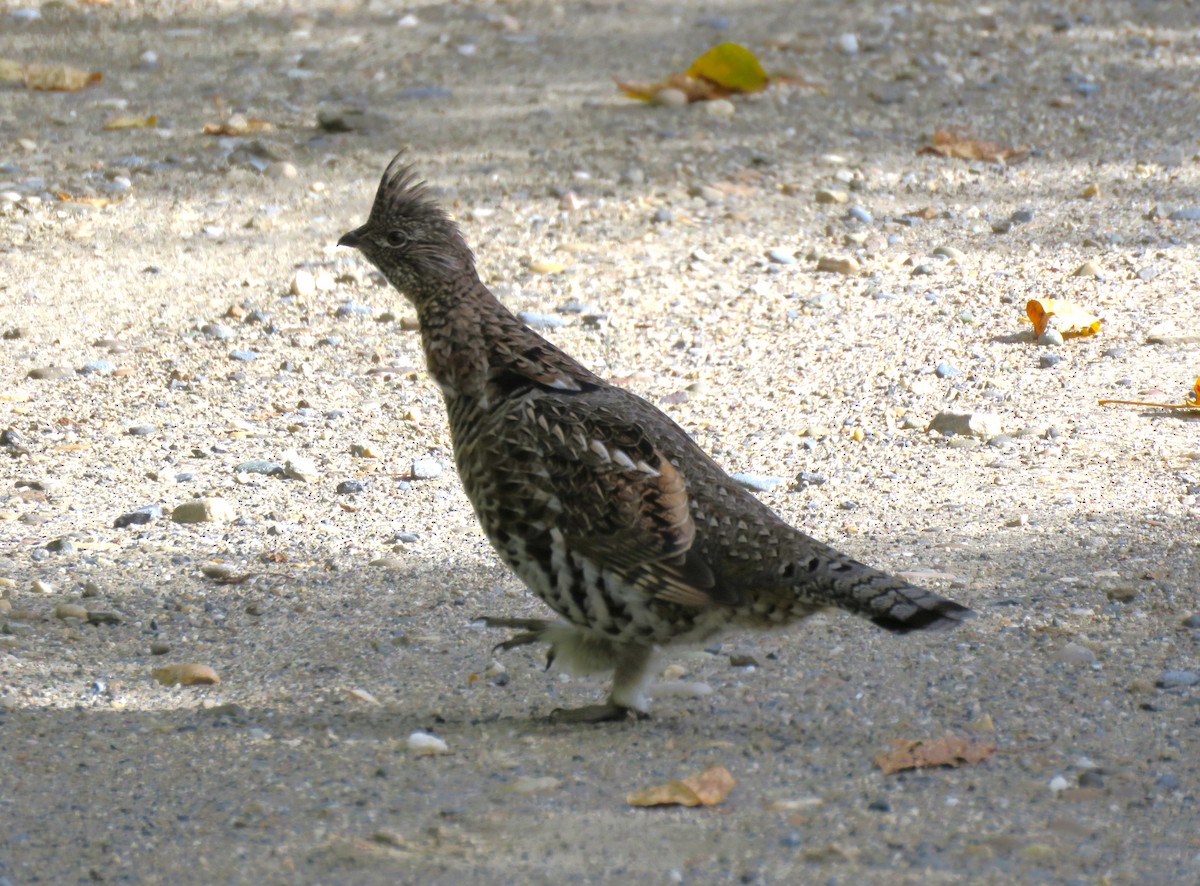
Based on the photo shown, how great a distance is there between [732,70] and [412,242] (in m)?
6.50

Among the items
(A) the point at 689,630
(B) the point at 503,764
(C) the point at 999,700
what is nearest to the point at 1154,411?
(C) the point at 999,700

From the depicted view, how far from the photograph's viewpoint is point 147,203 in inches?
386

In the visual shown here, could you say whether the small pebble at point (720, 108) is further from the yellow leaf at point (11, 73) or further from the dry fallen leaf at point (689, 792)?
the dry fallen leaf at point (689, 792)

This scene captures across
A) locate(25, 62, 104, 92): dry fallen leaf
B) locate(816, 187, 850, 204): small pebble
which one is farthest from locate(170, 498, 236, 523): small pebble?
locate(25, 62, 104, 92): dry fallen leaf

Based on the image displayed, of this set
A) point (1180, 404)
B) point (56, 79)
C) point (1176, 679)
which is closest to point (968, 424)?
point (1180, 404)

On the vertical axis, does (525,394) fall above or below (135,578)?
above

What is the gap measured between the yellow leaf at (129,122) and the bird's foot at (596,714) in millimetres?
7340

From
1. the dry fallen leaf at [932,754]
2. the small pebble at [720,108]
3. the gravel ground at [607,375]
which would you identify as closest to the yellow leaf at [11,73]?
the gravel ground at [607,375]

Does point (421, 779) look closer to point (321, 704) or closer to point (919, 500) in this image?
point (321, 704)

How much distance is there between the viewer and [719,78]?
37.4 feet

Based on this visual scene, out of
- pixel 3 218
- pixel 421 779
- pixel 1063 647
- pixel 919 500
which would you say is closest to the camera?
pixel 421 779

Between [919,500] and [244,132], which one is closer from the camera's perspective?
[919,500]

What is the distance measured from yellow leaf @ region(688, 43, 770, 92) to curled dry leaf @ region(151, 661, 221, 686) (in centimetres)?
742

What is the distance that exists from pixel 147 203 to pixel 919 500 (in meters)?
5.54
